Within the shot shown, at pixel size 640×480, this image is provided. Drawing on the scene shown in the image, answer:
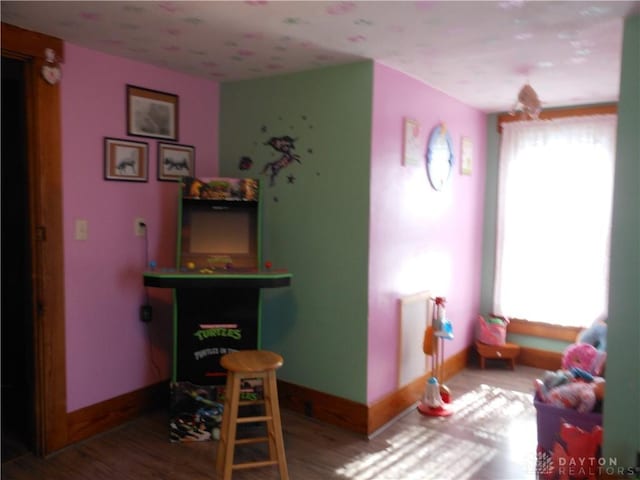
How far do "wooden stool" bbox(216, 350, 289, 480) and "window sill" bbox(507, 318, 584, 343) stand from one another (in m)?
2.78

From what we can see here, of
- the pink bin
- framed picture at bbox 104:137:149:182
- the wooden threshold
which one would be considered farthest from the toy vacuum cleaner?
framed picture at bbox 104:137:149:182

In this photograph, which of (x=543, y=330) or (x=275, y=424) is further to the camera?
(x=543, y=330)

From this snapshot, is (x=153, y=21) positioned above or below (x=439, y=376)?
above

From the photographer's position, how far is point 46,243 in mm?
2723

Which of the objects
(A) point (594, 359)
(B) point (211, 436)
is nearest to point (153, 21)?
(B) point (211, 436)

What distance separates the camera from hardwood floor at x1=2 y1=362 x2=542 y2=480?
2.63 meters

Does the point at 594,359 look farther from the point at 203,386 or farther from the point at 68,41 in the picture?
the point at 68,41

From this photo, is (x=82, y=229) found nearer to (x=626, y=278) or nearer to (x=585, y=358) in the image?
(x=626, y=278)

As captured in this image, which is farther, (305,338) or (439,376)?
(439,376)

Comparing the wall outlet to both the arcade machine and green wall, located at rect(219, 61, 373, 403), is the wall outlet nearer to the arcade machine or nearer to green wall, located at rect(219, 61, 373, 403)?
the arcade machine

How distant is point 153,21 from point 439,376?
123 inches

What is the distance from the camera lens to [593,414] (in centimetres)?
257

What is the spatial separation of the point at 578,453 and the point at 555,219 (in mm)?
2314

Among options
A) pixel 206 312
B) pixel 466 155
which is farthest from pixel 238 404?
pixel 466 155
